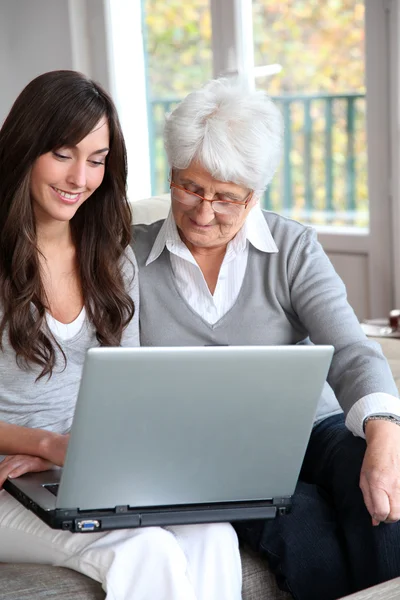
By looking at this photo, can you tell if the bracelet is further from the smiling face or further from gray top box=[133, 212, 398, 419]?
the smiling face

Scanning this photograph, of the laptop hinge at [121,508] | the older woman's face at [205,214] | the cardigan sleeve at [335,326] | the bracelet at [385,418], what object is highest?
the older woman's face at [205,214]

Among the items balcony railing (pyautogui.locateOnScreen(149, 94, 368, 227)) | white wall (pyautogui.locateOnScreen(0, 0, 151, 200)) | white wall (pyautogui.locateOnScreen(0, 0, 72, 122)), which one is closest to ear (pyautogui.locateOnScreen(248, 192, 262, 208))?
balcony railing (pyautogui.locateOnScreen(149, 94, 368, 227))

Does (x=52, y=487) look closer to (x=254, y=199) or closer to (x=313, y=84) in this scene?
(x=254, y=199)

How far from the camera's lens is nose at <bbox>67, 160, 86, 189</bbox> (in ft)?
5.26

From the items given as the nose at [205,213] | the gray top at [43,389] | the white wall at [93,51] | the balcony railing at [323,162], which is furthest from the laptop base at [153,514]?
the white wall at [93,51]

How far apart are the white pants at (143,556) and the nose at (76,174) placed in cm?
58

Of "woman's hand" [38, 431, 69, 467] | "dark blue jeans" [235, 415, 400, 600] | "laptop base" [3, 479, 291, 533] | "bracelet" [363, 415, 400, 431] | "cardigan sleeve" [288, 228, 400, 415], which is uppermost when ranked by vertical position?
"cardigan sleeve" [288, 228, 400, 415]

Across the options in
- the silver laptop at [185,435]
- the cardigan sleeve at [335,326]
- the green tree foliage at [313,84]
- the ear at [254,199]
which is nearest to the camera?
the silver laptop at [185,435]

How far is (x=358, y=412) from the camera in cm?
148

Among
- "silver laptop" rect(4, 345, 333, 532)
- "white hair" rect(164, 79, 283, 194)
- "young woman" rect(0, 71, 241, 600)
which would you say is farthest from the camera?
"white hair" rect(164, 79, 283, 194)

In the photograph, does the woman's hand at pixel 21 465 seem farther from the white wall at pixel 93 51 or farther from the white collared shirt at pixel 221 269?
the white wall at pixel 93 51

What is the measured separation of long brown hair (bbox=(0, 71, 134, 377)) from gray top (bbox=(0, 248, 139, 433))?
0.08ft

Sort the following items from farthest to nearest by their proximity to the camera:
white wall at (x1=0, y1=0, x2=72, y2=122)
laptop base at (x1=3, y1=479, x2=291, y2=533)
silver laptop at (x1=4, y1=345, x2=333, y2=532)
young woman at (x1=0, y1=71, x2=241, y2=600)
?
white wall at (x1=0, y1=0, x2=72, y2=122) < young woman at (x1=0, y1=71, x2=241, y2=600) < laptop base at (x1=3, y1=479, x2=291, y2=533) < silver laptop at (x1=4, y1=345, x2=333, y2=532)

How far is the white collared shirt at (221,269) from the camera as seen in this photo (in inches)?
68.6
